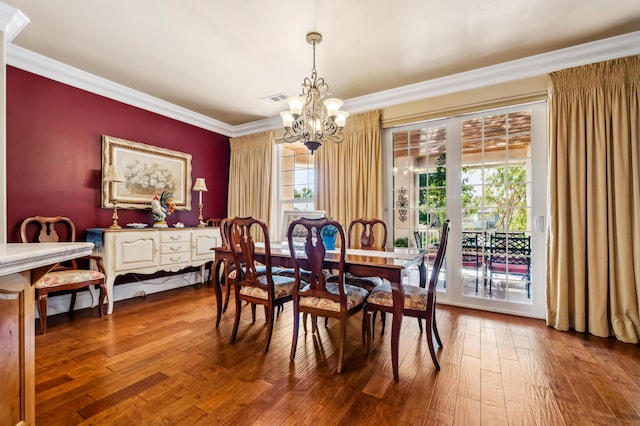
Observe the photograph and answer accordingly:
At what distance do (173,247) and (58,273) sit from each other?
1.11 meters

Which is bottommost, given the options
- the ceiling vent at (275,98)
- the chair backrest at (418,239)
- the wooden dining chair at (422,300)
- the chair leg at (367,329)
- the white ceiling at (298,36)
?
the chair leg at (367,329)

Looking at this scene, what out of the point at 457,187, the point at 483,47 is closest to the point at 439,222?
the point at 457,187

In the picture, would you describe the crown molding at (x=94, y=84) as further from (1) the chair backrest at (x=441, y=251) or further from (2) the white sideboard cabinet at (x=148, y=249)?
(1) the chair backrest at (x=441, y=251)

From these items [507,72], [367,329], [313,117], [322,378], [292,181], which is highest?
[507,72]

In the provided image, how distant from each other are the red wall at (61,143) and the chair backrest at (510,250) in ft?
14.2

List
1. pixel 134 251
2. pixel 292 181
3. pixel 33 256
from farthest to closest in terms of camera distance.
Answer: pixel 292 181
pixel 134 251
pixel 33 256

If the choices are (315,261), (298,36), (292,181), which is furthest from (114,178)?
(315,261)

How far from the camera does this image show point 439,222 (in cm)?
361

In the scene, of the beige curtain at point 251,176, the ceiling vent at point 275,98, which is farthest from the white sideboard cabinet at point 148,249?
the ceiling vent at point 275,98

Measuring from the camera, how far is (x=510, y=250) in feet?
10.6

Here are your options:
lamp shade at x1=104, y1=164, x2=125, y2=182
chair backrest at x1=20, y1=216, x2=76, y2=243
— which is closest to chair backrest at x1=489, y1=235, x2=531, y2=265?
lamp shade at x1=104, y1=164, x2=125, y2=182

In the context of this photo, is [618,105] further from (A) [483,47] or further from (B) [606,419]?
(B) [606,419]

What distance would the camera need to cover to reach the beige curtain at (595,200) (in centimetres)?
254

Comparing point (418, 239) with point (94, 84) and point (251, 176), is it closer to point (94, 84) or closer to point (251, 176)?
point (251, 176)
